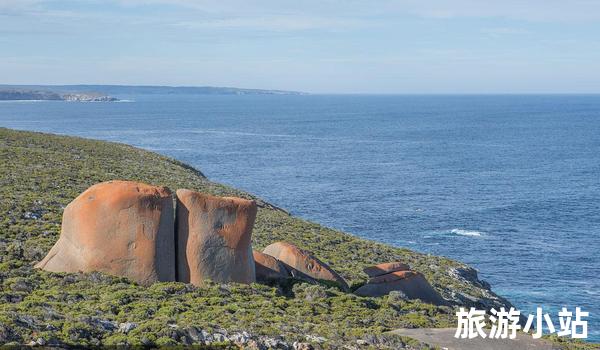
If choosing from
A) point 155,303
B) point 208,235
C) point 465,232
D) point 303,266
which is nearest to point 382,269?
point 303,266

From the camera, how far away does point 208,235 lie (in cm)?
3344

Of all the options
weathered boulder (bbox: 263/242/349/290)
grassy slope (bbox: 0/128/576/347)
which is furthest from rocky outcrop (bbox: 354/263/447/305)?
grassy slope (bbox: 0/128/576/347)

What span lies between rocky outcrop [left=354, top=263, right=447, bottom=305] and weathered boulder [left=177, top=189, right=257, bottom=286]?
7715 millimetres

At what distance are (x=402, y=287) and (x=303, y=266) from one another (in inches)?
197

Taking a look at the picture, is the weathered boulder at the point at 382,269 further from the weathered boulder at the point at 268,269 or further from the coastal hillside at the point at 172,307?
the weathered boulder at the point at 268,269

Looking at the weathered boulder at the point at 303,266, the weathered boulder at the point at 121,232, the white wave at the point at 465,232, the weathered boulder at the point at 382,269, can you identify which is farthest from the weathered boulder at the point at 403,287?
the white wave at the point at 465,232

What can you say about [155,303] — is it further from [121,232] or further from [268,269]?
[268,269]

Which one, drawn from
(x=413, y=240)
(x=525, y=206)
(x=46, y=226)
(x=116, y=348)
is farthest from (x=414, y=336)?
(x=525, y=206)

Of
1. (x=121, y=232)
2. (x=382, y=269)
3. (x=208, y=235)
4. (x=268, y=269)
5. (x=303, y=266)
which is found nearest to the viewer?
(x=121, y=232)

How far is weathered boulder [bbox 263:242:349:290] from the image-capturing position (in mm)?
37981

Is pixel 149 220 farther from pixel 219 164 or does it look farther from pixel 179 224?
pixel 219 164

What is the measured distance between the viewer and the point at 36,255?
35750 millimetres

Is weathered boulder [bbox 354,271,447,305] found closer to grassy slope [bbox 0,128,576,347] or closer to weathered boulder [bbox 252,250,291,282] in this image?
grassy slope [bbox 0,128,576,347]

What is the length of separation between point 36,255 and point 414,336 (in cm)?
1767
